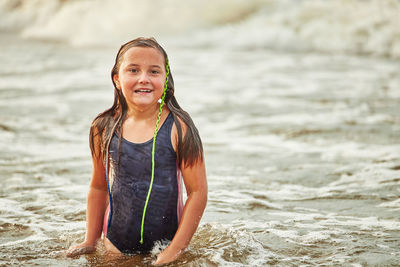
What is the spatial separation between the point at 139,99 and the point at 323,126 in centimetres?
409

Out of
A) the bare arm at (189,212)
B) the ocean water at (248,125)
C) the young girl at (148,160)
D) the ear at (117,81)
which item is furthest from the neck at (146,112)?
the ocean water at (248,125)

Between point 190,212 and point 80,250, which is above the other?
point 190,212

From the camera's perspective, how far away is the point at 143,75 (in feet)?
9.74

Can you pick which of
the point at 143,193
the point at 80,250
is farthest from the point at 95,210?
the point at 143,193

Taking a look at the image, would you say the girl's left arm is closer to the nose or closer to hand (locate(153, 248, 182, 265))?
hand (locate(153, 248, 182, 265))

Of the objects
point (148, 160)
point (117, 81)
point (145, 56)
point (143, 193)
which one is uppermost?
point (145, 56)

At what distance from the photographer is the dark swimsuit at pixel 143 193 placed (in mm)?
3020

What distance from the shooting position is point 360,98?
8227 millimetres

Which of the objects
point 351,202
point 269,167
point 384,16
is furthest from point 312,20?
point 351,202

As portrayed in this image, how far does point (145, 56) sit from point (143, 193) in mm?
684

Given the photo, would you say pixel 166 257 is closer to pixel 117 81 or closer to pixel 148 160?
pixel 148 160

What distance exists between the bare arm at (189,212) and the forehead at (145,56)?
532mm

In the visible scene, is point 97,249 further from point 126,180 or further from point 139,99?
point 139,99

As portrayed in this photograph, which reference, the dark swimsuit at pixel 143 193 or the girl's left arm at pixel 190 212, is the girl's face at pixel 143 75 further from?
the girl's left arm at pixel 190 212
